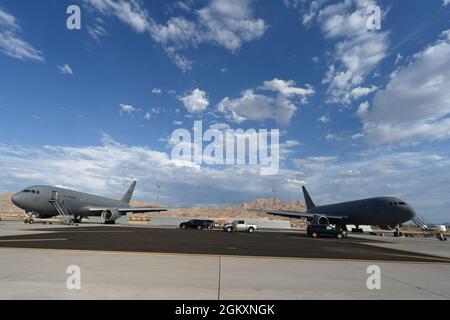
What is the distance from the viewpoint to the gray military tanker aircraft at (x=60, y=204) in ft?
162

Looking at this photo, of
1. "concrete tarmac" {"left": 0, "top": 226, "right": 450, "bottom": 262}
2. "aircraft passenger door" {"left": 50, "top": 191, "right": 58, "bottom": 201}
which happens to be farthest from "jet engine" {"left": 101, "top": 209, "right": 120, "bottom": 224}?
"concrete tarmac" {"left": 0, "top": 226, "right": 450, "bottom": 262}

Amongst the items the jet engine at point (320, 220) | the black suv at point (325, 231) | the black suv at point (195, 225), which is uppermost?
the jet engine at point (320, 220)

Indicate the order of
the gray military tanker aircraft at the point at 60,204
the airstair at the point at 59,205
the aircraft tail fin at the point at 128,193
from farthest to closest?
the aircraft tail fin at the point at 128,193 < the airstair at the point at 59,205 < the gray military tanker aircraft at the point at 60,204

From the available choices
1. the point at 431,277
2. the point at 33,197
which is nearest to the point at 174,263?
the point at 431,277

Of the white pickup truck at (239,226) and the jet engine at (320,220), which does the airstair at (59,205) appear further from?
the jet engine at (320,220)

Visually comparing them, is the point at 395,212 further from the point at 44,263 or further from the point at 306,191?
the point at 44,263

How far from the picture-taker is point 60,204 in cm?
5366

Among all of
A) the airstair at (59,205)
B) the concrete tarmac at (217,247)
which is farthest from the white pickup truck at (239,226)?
the airstair at (59,205)

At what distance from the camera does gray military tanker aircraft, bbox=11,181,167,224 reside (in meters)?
49.3

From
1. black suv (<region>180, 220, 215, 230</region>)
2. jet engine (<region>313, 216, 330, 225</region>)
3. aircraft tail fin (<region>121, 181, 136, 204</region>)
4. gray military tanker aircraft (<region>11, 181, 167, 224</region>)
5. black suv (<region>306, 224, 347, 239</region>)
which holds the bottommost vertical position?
black suv (<region>180, 220, 215, 230</region>)

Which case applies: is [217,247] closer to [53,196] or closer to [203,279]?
[203,279]

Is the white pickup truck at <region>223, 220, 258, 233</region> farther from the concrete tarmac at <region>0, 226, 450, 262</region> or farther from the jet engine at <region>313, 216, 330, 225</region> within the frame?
the concrete tarmac at <region>0, 226, 450, 262</region>
